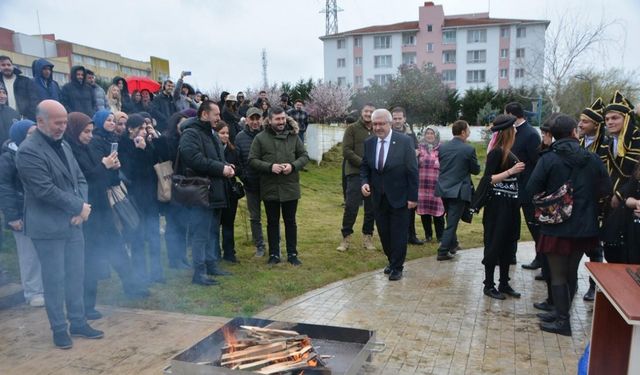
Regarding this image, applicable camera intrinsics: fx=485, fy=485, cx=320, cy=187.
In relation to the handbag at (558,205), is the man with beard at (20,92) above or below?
above

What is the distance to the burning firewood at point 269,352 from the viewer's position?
123 inches

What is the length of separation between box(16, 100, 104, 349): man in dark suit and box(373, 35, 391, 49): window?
2165 inches

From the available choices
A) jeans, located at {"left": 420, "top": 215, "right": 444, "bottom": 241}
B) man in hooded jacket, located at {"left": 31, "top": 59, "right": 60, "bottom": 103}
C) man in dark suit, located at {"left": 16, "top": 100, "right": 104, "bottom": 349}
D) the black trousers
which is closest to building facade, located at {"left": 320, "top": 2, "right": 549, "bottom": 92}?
jeans, located at {"left": 420, "top": 215, "right": 444, "bottom": 241}

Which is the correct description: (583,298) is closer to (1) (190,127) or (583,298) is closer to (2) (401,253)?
(2) (401,253)

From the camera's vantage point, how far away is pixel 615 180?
4.59 metres

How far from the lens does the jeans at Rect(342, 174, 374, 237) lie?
7.22m

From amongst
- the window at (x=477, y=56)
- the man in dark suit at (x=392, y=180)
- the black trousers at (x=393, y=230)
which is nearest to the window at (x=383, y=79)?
the window at (x=477, y=56)

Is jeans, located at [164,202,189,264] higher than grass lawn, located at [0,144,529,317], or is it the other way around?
jeans, located at [164,202,189,264]

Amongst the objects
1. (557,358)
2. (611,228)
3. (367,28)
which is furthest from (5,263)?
(367,28)

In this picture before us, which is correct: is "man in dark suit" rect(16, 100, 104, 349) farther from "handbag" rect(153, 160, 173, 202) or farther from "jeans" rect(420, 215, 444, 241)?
"jeans" rect(420, 215, 444, 241)

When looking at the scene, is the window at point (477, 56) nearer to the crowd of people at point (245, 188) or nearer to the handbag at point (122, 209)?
the crowd of people at point (245, 188)

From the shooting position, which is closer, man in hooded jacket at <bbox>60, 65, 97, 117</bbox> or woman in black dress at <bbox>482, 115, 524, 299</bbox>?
woman in black dress at <bbox>482, 115, 524, 299</bbox>

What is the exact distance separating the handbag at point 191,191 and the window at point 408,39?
53283mm

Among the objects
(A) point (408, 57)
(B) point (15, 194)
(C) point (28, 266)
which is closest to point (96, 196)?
(B) point (15, 194)
